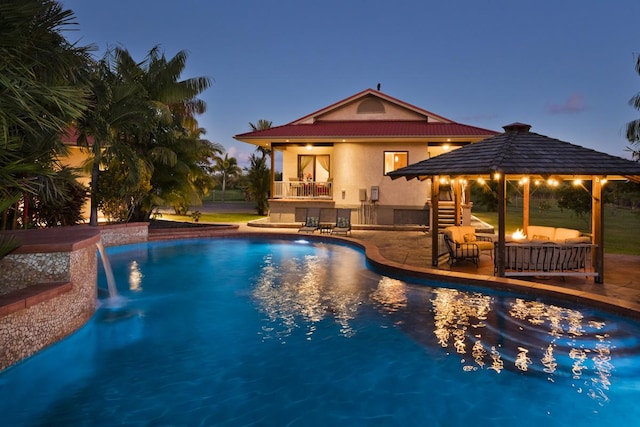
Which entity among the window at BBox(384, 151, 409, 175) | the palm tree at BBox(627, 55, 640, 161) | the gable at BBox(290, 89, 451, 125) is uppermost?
the gable at BBox(290, 89, 451, 125)

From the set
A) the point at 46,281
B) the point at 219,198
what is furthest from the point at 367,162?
the point at 219,198

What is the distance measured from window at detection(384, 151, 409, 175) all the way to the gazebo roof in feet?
36.9

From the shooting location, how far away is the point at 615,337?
7.44 meters

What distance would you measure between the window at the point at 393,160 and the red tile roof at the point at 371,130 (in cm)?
144

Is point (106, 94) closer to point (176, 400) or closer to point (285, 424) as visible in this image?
point (176, 400)

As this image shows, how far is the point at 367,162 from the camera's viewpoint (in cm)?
2344

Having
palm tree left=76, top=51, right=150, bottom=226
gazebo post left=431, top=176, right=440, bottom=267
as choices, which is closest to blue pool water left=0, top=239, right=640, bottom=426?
gazebo post left=431, top=176, right=440, bottom=267

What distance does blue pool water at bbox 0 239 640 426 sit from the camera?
5.38 metres

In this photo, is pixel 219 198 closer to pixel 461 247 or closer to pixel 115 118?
pixel 115 118

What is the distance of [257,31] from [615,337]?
31.5 meters

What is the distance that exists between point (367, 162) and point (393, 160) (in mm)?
1853

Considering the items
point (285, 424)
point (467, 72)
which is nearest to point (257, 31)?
point (467, 72)

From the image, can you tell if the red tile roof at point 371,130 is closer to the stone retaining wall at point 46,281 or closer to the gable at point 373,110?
the gable at point 373,110

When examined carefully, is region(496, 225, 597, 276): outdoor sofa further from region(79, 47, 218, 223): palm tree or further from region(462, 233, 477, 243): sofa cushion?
region(79, 47, 218, 223): palm tree
